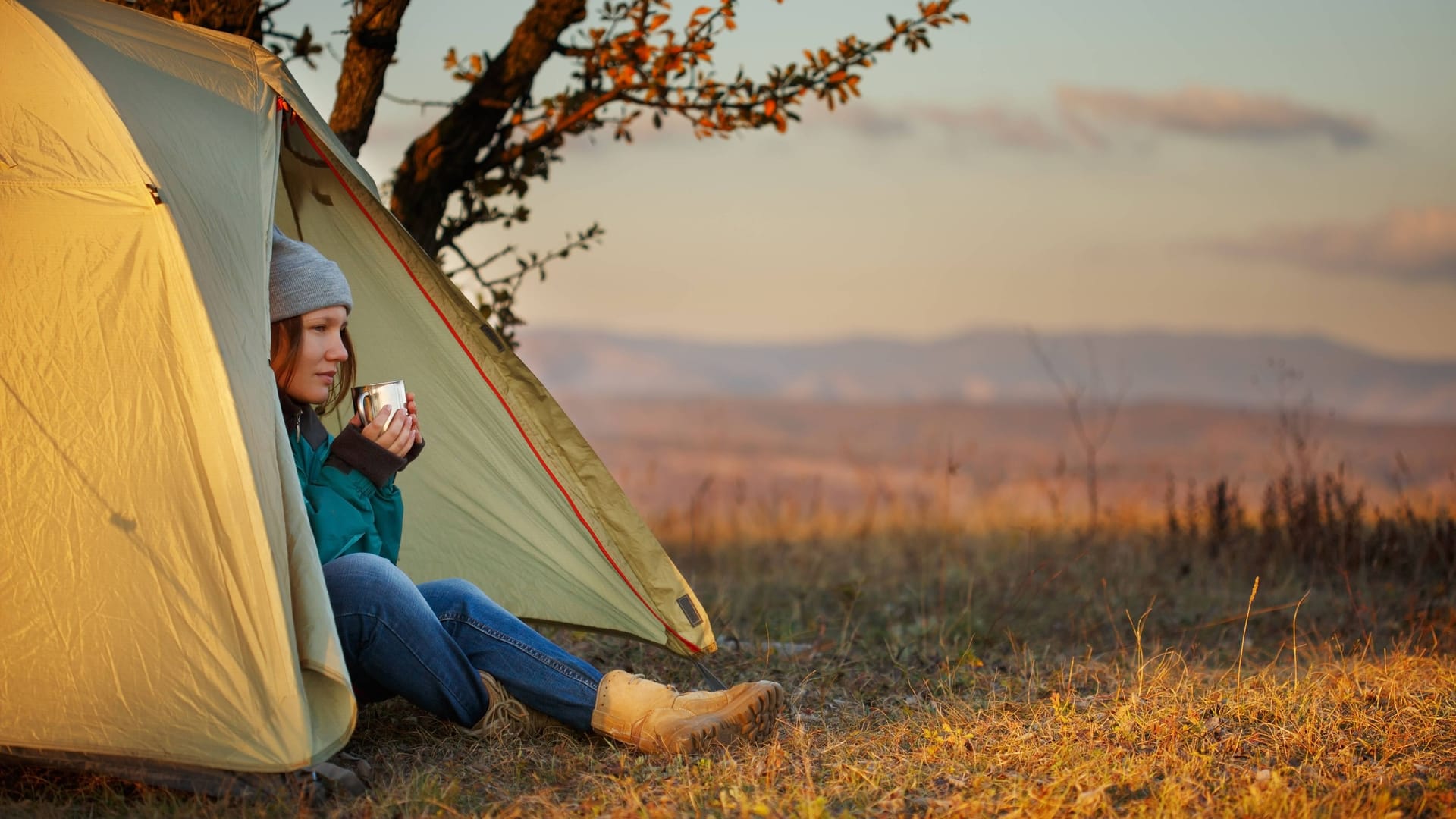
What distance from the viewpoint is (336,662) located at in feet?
9.04

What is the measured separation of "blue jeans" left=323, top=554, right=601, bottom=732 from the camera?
3.09 meters

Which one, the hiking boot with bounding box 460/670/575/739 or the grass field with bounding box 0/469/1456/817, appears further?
the hiking boot with bounding box 460/670/575/739

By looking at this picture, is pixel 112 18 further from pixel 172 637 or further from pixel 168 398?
pixel 172 637

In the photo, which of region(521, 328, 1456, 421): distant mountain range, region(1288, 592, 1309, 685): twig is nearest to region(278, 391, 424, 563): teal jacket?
region(1288, 592, 1309, 685): twig

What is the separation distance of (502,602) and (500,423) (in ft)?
2.19

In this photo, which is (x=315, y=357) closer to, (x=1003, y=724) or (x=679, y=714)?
(x=679, y=714)

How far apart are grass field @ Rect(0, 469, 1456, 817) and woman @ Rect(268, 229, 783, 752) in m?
0.09

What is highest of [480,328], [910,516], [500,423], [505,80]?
[505,80]

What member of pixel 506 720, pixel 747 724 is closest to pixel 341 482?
pixel 506 720

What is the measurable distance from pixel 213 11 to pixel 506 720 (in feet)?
10.4

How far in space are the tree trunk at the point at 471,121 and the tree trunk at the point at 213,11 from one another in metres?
0.82

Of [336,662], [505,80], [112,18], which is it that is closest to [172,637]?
[336,662]

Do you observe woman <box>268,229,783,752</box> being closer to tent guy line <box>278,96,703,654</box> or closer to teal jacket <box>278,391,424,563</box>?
teal jacket <box>278,391,424,563</box>

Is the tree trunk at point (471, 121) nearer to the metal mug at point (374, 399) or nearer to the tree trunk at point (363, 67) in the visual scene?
the tree trunk at point (363, 67)
